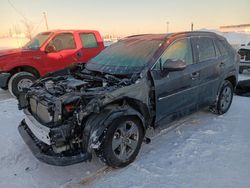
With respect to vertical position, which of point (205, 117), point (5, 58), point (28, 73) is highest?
point (5, 58)

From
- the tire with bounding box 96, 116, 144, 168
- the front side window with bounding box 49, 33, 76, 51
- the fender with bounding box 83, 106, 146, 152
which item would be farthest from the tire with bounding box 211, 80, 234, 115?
the front side window with bounding box 49, 33, 76, 51

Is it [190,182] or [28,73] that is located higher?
[28,73]

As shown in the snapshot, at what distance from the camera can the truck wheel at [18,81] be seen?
746cm

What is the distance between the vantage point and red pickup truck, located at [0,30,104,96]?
745 cm

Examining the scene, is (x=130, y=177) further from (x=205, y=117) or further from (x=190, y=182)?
(x=205, y=117)

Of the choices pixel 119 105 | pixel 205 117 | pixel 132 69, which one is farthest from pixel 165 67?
pixel 205 117

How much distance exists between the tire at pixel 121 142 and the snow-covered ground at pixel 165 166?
16 cm

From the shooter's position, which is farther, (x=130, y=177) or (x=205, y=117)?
(x=205, y=117)

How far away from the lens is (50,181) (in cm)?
335

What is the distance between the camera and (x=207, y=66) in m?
4.80

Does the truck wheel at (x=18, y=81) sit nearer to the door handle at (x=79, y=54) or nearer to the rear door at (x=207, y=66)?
the door handle at (x=79, y=54)

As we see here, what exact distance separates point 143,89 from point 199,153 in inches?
51.4

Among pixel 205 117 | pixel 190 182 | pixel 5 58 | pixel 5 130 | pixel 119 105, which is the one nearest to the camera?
pixel 190 182

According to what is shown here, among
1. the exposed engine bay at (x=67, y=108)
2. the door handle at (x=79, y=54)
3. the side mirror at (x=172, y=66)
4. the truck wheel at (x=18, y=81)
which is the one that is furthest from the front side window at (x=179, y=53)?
the truck wheel at (x=18, y=81)
